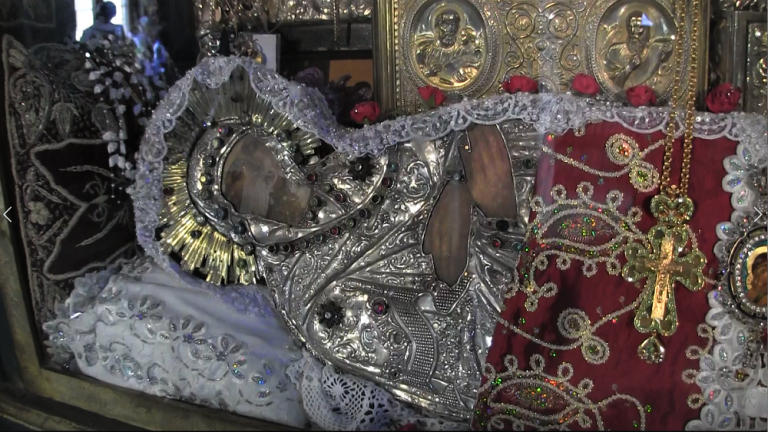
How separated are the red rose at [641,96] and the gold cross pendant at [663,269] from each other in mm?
220

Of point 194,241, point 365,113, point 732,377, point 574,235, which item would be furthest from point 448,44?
point 732,377

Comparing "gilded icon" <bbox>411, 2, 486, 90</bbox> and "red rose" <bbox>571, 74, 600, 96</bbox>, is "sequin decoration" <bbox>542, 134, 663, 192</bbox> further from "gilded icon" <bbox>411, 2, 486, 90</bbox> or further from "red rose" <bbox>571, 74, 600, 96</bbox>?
"gilded icon" <bbox>411, 2, 486, 90</bbox>

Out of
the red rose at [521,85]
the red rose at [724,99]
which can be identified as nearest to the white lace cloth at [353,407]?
the red rose at [521,85]

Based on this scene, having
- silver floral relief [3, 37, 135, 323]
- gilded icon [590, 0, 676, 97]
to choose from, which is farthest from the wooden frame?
gilded icon [590, 0, 676, 97]

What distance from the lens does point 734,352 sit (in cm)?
128

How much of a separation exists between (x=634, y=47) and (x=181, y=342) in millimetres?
1351

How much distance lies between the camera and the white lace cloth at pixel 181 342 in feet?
4.99

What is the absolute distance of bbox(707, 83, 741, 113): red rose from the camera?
52.3 inches

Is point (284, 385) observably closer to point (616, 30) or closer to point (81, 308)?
point (81, 308)

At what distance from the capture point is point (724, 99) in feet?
4.38

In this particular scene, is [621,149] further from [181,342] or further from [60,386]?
[60,386]

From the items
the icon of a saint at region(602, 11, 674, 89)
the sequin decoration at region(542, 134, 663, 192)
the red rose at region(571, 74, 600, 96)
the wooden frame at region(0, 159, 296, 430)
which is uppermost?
the icon of a saint at region(602, 11, 674, 89)

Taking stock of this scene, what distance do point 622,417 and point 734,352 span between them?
0.26 meters

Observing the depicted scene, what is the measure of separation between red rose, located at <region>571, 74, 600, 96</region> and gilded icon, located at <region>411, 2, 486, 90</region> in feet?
0.94
